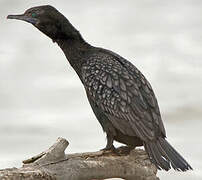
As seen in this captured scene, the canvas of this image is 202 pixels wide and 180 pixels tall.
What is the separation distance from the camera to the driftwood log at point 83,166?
197 inches

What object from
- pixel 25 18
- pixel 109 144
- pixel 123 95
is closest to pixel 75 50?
pixel 25 18

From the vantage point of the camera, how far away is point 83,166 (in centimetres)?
532

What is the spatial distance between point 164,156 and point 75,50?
1495mm

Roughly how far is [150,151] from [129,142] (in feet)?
1.14

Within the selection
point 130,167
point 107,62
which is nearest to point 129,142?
point 130,167

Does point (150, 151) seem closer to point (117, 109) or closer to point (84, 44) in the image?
point (117, 109)

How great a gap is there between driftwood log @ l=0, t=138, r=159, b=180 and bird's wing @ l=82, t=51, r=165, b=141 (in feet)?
1.09

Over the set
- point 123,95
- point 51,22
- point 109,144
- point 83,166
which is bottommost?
point 83,166

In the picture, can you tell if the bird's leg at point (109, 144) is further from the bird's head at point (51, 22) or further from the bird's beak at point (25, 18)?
the bird's beak at point (25, 18)

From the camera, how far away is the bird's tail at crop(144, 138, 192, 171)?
5.41m

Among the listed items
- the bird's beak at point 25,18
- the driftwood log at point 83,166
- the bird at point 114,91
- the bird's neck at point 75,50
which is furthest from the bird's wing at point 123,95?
the bird's beak at point 25,18

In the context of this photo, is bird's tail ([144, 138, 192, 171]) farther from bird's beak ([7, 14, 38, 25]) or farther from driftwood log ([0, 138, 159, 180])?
bird's beak ([7, 14, 38, 25])

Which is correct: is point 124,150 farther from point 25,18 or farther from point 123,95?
point 25,18

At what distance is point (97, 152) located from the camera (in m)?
5.79
